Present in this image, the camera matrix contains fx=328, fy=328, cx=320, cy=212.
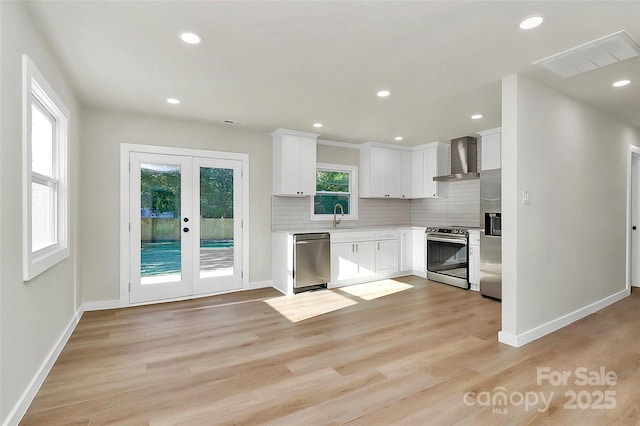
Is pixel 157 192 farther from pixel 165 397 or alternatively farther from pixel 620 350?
pixel 620 350

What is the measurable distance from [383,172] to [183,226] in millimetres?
3585

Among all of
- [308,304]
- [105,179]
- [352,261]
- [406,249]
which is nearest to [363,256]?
[352,261]

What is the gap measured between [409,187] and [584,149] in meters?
3.00

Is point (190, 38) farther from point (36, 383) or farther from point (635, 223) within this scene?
point (635, 223)

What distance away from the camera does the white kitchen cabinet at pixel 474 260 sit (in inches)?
195

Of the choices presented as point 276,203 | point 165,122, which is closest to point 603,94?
point 276,203

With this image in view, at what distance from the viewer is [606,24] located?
2186mm

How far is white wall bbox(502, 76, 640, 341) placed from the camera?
299 centimetres

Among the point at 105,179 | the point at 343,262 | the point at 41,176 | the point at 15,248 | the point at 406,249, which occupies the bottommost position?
the point at 343,262

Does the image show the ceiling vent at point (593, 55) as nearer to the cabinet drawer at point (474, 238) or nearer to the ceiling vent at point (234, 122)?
the cabinet drawer at point (474, 238)

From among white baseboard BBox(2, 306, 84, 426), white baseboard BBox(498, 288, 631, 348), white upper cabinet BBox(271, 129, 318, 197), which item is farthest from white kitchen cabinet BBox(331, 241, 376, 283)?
white baseboard BBox(2, 306, 84, 426)

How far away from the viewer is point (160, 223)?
437 cm

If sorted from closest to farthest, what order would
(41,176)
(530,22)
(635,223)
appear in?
1. (530,22)
2. (41,176)
3. (635,223)

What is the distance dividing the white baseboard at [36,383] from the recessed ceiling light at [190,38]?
99.7 inches
